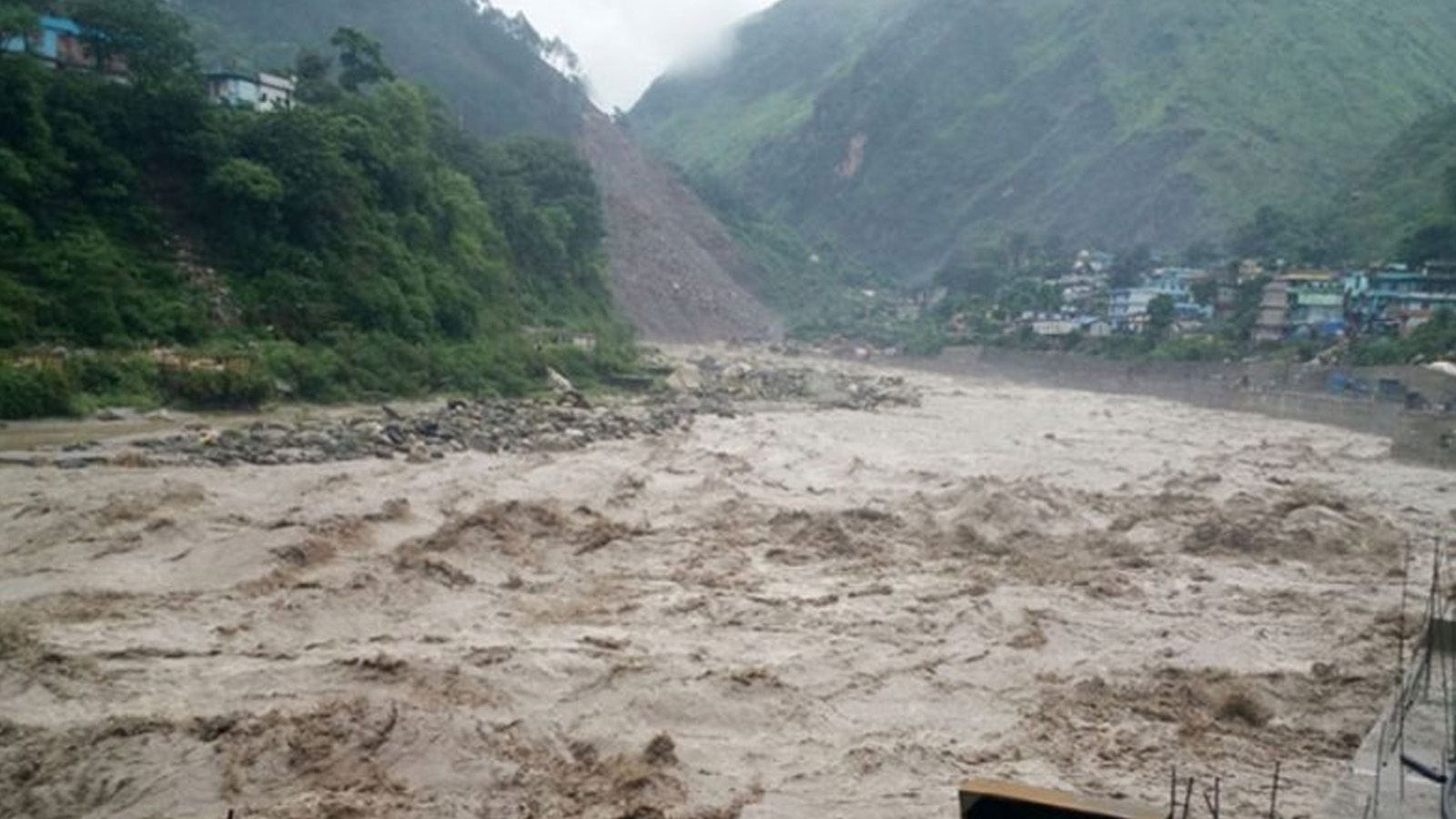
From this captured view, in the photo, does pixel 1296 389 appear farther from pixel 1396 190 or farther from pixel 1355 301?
pixel 1396 190

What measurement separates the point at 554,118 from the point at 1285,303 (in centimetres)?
5251

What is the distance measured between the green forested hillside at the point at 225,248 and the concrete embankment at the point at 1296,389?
21.7m

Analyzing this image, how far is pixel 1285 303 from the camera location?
1694 inches

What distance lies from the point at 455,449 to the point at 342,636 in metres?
10.2

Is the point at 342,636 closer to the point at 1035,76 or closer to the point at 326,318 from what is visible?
the point at 326,318

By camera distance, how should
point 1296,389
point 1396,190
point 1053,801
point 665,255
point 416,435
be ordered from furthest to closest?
point 665,255 < point 1396,190 < point 1296,389 < point 416,435 < point 1053,801

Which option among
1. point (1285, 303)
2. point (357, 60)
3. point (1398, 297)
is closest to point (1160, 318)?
point (1285, 303)

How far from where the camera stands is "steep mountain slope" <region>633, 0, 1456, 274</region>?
271 ft

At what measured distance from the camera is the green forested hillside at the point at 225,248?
20.7 meters

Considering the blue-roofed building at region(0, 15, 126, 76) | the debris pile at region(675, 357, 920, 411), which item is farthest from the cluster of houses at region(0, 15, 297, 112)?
the debris pile at region(675, 357, 920, 411)

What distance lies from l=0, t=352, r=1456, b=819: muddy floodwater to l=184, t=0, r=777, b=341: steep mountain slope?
48087mm

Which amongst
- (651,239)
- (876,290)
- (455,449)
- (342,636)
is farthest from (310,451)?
(876,290)

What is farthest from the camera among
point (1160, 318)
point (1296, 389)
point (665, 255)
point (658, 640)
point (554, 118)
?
point (554, 118)

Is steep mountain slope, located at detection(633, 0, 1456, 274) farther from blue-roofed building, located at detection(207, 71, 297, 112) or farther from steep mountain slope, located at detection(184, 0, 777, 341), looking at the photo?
blue-roofed building, located at detection(207, 71, 297, 112)
